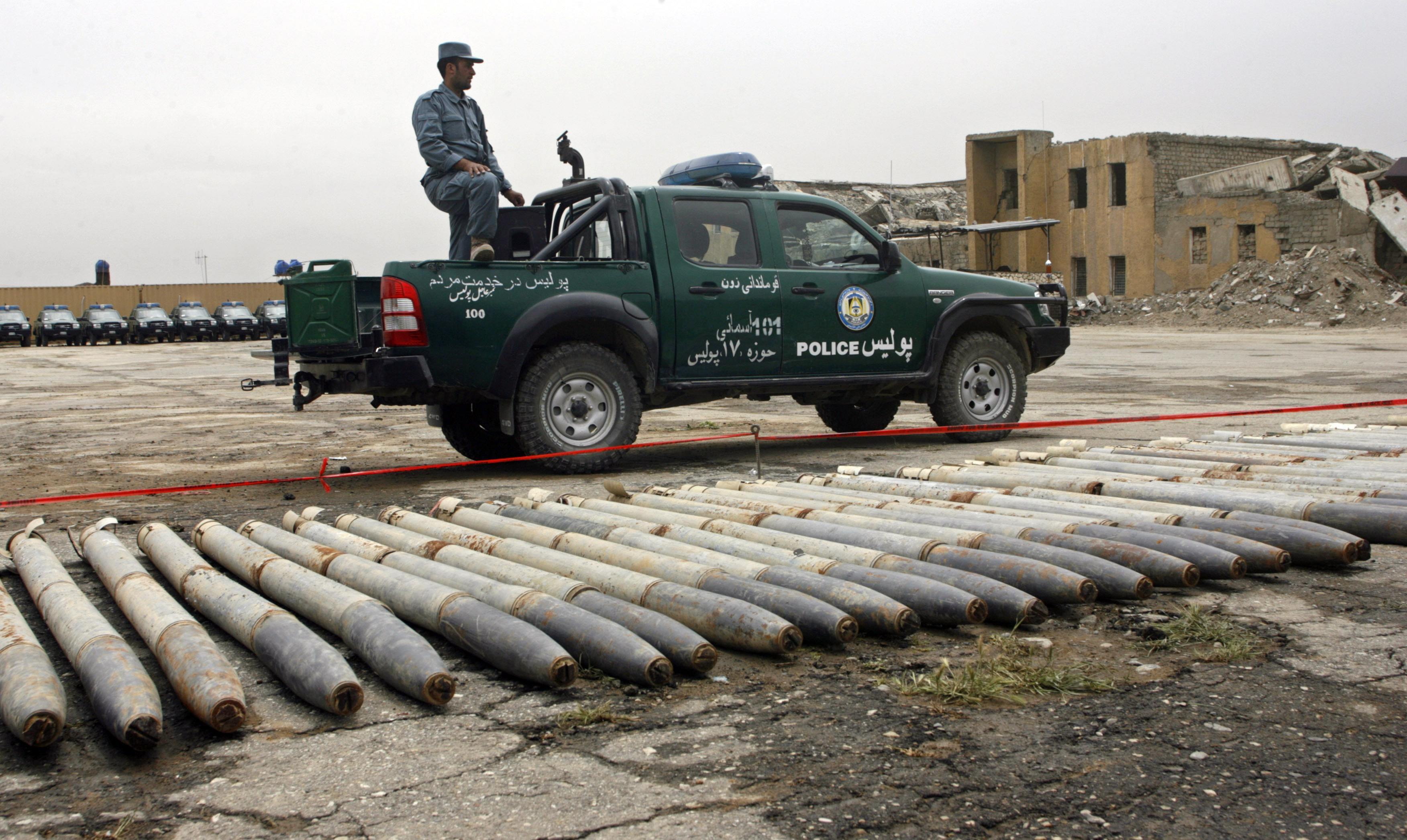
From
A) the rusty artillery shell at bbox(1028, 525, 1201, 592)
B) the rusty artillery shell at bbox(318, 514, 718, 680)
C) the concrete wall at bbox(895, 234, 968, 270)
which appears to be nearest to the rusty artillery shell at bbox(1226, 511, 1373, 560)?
the rusty artillery shell at bbox(1028, 525, 1201, 592)

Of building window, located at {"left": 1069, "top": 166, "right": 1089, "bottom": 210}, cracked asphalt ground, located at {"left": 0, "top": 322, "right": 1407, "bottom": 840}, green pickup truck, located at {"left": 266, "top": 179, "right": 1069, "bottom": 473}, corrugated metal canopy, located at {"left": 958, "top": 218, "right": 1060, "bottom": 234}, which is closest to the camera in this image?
cracked asphalt ground, located at {"left": 0, "top": 322, "right": 1407, "bottom": 840}

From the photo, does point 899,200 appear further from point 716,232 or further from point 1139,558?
point 1139,558

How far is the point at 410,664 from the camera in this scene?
345cm

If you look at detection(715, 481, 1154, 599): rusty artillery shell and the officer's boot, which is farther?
the officer's boot

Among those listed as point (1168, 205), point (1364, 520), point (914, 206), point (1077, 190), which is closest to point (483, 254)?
point (1364, 520)

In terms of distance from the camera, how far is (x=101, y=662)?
3.37m

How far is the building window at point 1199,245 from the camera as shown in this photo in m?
43.1

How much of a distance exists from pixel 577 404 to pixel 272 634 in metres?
4.58

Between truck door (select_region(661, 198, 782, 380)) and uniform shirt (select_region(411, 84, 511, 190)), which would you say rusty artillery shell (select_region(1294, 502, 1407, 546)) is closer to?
truck door (select_region(661, 198, 782, 380))

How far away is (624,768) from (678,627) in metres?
0.85

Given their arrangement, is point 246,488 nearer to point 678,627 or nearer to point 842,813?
point 678,627

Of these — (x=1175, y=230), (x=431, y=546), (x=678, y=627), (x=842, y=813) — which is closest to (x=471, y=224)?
(x=431, y=546)

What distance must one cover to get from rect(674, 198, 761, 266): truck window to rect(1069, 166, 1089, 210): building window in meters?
42.5

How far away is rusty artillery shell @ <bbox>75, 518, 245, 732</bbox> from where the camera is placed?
3174 millimetres
